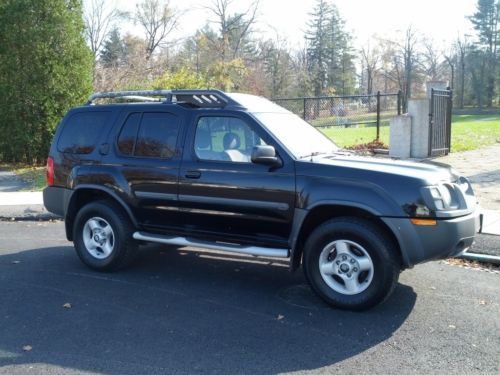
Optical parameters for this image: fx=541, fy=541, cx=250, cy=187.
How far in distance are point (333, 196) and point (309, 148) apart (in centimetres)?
88

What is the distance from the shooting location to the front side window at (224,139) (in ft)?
18.1

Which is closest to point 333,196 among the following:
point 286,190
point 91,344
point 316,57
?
point 286,190

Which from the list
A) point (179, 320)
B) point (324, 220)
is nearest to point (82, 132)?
point (179, 320)

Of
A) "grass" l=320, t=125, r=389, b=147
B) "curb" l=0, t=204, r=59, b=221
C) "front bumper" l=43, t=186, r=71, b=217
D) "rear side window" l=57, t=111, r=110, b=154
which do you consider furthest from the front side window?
"grass" l=320, t=125, r=389, b=147

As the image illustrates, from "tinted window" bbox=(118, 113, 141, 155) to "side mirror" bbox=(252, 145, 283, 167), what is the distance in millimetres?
1762

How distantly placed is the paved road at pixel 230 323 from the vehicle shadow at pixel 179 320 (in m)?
0.01

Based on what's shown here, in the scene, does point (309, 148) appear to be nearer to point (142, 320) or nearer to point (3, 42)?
point (142, 320)

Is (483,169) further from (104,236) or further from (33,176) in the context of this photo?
(33,176)

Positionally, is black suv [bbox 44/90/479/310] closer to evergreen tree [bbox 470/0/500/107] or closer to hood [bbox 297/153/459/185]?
hood [bbox 297/153/459/185]

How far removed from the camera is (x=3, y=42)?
54.2ft

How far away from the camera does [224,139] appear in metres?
5.68

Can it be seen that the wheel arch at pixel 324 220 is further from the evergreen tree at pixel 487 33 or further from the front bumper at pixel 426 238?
the evergreen tree at pixel 487 33

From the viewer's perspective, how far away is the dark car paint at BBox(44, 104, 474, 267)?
4.77 m

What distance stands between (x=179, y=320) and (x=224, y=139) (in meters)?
1.94
